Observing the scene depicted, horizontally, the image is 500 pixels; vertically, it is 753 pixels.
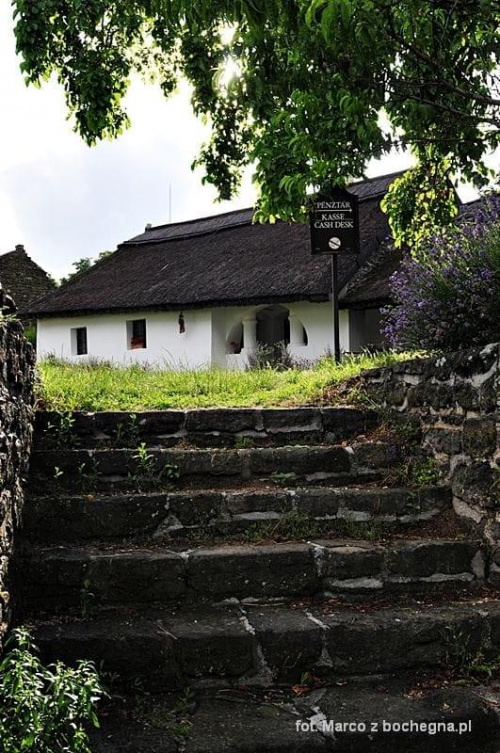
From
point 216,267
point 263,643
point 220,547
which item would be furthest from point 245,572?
point 216,267

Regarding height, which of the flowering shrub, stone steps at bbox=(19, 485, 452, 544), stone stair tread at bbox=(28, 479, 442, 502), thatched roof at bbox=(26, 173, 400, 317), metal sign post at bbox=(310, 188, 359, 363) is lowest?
stone steps at bbox=(19, 485, 452, 544)

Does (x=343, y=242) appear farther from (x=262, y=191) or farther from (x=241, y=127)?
(x=262, y=191)

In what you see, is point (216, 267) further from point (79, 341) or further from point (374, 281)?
point (79, 341)

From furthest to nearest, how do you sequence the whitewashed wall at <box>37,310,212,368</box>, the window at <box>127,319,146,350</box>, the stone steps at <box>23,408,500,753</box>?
the window at <box>127,319,146,350</box> → the whitewashed wall at <box>37,310,212,368</box> → the stone steps at <box>23,408,500,753</box>

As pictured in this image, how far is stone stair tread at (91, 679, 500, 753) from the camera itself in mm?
2648

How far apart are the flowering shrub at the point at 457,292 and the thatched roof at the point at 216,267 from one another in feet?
30.0

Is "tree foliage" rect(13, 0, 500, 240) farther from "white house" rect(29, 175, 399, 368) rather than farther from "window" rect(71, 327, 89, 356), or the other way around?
"window" rect(71, 327, 89, 356)

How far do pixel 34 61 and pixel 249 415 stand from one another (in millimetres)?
5091

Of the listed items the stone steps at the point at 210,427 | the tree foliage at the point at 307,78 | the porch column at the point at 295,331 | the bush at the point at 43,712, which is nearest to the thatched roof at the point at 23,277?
the porch column at the point at 295,331

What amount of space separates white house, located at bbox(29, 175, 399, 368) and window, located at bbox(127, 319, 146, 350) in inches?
1.1

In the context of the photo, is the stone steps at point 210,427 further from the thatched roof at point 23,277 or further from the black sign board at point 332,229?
the thatched roof at point 23,277

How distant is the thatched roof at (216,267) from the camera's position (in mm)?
15555

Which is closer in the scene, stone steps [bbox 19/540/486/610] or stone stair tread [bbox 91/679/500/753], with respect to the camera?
stone stair tread [bbox 91/679/500/753]

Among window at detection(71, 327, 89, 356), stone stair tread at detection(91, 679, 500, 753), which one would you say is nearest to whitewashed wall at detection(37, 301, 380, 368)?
window at detection(71, 327, 89, 356)
